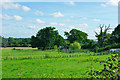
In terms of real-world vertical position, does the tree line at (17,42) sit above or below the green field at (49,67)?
above

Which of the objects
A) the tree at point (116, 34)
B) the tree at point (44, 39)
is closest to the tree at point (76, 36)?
the tree at point (44, 39)

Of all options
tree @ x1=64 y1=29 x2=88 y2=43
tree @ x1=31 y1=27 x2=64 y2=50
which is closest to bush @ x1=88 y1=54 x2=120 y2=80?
tree @ x1=31 y1=27 x2=64 y2=50

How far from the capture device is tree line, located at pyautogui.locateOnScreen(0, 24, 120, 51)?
2820 cm

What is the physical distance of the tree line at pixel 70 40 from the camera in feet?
92.5

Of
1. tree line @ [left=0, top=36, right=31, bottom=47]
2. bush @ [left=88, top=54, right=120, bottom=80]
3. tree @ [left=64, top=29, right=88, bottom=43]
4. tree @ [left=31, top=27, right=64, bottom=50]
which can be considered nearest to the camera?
bush @ [left=88, top=54, right=120, bottom=80]

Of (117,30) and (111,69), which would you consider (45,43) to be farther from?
(111,69)

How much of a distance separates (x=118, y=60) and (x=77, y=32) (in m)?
36.4

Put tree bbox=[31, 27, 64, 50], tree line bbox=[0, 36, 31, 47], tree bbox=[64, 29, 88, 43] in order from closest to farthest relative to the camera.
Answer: tree bbox=[31, 27, 64, 50]
tree bbox=[64, 29, 88, 43]
tree line bbox=[0, 36, 31, 47]

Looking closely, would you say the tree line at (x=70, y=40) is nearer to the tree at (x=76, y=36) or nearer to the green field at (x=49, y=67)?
the tree at (x=76, y=36)

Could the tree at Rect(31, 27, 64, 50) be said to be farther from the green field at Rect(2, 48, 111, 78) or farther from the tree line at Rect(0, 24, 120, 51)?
the green field at Rect(2, 48, 111, 78)

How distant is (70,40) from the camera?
1497 inches

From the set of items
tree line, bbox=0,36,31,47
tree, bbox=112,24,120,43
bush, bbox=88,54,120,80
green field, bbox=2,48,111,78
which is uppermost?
tree, bbox=112,24,120,43

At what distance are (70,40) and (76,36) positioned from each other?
6.68 ft

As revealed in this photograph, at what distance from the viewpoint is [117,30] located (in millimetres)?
29219
